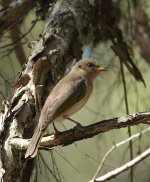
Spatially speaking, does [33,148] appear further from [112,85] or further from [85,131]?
[112,85]

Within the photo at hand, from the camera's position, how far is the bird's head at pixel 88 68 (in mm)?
3871

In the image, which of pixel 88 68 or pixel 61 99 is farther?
pixel 88 68

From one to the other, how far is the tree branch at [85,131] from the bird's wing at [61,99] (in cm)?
11

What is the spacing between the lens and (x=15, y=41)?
456cm

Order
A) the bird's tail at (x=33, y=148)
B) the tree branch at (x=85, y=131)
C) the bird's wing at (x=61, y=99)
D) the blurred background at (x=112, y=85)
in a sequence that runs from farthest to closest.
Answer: the blurred background at (x=112, y=85), the bird's wing at (x=61, y=99), the bird's tail at (x=33, y=148), the tree branch at (x=85, y=131)

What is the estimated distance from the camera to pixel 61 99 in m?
3.37

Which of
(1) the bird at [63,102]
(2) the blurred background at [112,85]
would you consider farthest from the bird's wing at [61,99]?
(2) the blurred background at [112,85]

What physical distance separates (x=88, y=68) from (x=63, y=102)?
0.59 meters

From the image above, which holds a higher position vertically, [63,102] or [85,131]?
[63,102]

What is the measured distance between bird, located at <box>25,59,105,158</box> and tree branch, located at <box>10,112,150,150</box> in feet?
0.28

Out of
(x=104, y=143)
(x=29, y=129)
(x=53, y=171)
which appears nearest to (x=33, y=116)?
(x=29, y=129)

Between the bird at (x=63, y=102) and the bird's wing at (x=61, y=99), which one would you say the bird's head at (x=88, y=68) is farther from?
the bird's wing at (x=61, y=99)

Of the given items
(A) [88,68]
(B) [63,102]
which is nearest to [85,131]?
(B) [63,102]

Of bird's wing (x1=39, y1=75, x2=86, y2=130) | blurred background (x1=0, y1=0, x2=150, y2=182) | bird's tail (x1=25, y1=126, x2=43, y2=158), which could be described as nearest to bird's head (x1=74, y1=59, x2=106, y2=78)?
bird's wing (x1=39, y1=75, x2=86, y2=130)
